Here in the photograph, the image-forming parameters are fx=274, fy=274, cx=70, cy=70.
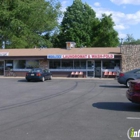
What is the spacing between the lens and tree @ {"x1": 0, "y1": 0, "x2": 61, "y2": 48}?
34.8m

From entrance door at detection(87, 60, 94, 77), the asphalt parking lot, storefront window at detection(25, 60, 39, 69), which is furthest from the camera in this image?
storefront window at detection(25, 60, 39, 69)

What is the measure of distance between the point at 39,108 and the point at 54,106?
72cm

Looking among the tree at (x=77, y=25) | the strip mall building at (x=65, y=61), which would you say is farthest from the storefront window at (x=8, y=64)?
the tree at (x=77, y=25)

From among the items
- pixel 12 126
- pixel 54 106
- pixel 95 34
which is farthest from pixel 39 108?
pixel 95 34

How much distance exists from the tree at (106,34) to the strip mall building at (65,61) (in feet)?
55.9

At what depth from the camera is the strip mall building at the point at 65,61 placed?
34.2 metres

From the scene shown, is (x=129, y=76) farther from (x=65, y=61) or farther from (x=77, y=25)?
(x=77, y=25)

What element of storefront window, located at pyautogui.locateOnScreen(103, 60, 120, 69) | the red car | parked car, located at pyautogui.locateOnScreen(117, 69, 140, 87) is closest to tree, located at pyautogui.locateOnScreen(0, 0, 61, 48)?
storefront window, located at pyautogui.locateOnScreen(103, 60, 120, 69)

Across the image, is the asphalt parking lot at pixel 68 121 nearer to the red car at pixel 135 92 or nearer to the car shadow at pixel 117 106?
the car shadow at pixel 117 106

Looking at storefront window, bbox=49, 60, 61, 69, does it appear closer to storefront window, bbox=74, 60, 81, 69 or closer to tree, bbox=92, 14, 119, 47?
storefront window, bbox=74, 60, 81, 69

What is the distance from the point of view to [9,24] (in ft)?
120

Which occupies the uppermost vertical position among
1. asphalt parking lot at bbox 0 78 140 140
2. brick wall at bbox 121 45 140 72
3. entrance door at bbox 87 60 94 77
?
brick wall at bbox 121 45 140 72

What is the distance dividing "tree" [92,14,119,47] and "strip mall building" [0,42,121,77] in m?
17.0

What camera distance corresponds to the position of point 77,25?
60.5 metres
